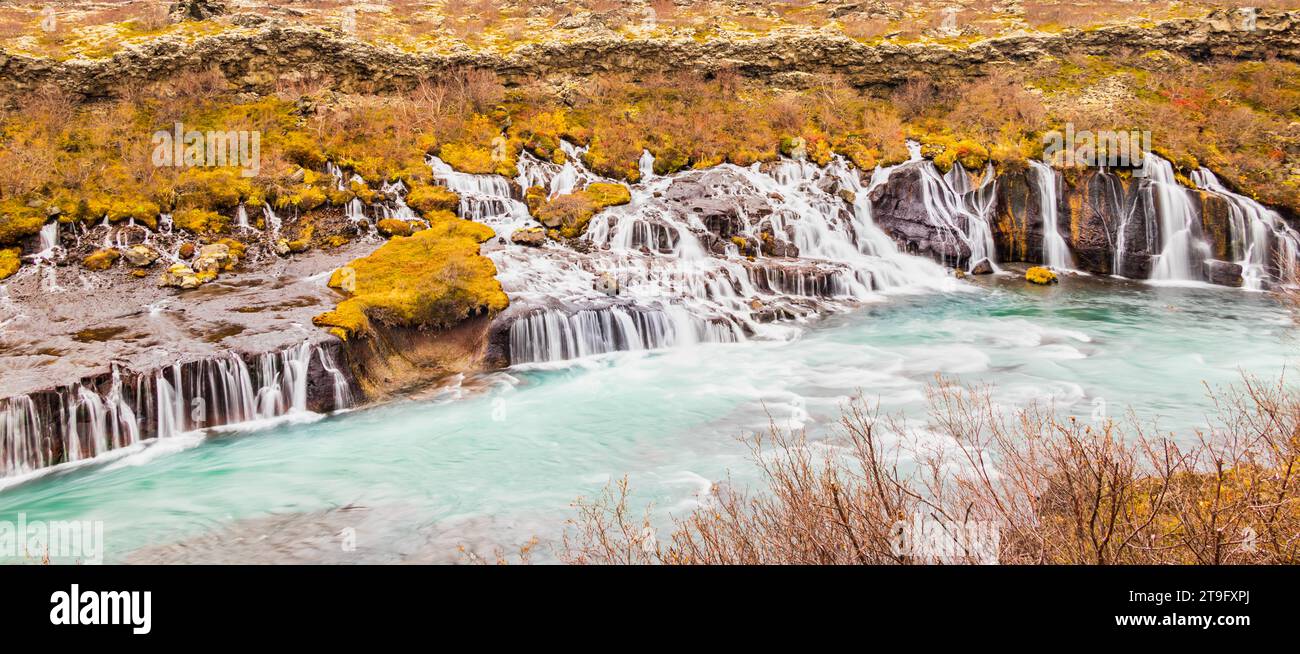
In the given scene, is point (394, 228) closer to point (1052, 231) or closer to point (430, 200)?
point (430, 200)

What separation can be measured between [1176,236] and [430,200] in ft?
83.5

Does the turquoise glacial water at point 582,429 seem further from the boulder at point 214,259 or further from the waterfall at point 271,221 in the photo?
the waterfall at point 271,221

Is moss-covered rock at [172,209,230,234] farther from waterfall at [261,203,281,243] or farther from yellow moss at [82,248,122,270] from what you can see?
yellow moss at [82,248,122,270]

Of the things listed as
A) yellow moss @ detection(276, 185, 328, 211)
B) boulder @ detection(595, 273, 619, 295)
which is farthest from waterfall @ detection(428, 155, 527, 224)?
boulder @ detection(595, 273, 619, 295)

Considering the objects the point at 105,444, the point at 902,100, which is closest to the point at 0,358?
the point at 105,444

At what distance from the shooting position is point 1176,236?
21.2m

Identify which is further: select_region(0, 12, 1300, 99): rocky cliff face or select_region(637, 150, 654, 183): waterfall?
select_region(637, 150, 654, 183): waterfall

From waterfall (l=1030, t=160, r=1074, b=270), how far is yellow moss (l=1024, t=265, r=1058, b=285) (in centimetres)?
Result: 197

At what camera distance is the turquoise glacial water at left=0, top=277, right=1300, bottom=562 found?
834 cm

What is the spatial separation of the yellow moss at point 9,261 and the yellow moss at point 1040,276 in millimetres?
28812

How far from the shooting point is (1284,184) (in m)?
21.1

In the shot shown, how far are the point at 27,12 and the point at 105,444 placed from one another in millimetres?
33137

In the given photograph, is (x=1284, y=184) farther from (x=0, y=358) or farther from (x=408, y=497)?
(x=0, y=358)

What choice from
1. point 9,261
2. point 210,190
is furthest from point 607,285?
point 9,261
